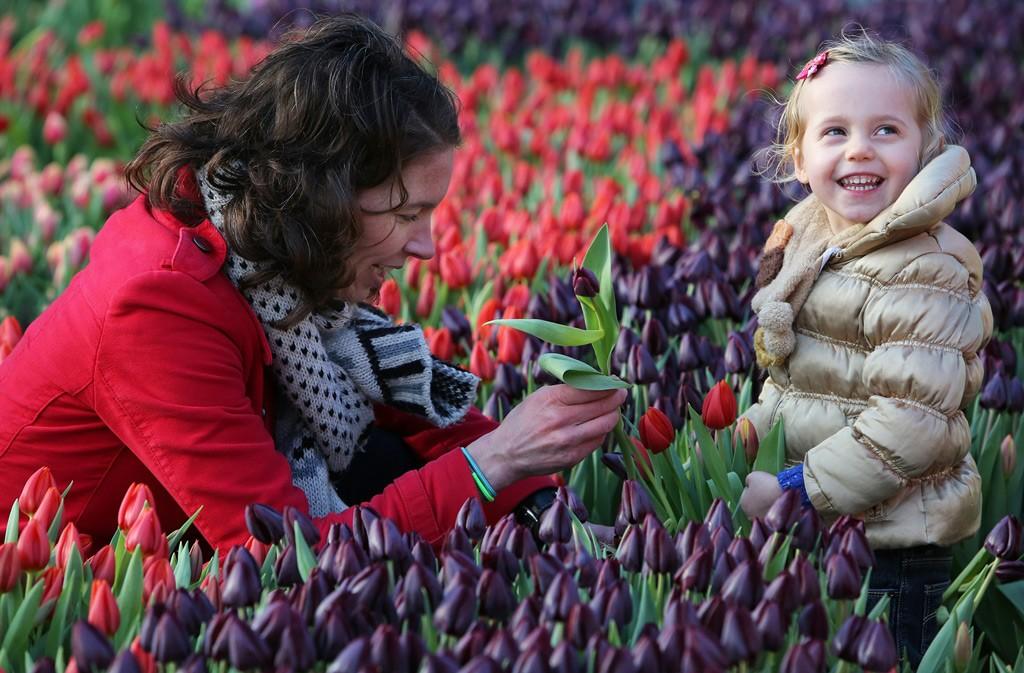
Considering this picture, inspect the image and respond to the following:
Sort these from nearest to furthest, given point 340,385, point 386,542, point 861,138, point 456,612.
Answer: point 456,612
point 386,542
point 861,138
point 340,385

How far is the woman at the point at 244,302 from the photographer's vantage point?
235cm

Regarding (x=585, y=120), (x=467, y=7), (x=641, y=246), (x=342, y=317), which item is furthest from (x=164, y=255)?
(x=467, y=7)

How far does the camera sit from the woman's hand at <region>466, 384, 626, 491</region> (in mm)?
2406

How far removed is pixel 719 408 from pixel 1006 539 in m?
0.55

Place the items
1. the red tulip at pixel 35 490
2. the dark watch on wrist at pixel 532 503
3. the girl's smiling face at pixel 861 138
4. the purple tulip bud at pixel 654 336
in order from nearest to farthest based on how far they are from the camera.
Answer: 1. the red tulip at pixel 35 490
2. the girl's smiling face at pixel 861 138
3. the dark watch on wrist at pixel 532 503
4. the purple tulip bud at pixel 654 336

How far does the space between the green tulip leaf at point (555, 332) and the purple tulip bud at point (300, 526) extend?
0.42 metres

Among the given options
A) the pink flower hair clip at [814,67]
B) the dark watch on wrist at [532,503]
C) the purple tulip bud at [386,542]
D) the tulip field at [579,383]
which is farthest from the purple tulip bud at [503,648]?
the pink flower hair clip at [814,67]

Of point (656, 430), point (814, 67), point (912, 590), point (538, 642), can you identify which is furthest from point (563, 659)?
point (814, 67)

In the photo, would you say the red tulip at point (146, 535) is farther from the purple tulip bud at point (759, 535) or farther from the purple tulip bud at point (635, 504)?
the purple tulip bud at point (759, 535)

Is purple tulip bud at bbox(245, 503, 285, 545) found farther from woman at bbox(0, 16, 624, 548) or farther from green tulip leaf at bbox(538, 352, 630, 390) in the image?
green tulip leaf at bbox(538, 352, 630, 390)

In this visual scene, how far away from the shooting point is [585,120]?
18.9 feet

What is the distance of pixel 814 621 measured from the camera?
1722 millimetres

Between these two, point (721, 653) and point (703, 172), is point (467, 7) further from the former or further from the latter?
point (721, 653)

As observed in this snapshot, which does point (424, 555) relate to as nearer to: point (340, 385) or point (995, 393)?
point (340, 385)
